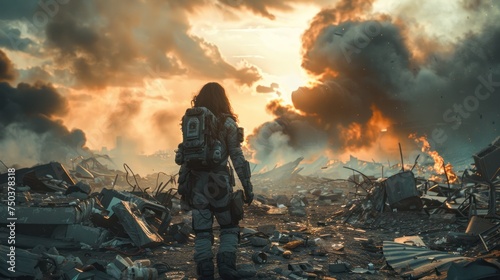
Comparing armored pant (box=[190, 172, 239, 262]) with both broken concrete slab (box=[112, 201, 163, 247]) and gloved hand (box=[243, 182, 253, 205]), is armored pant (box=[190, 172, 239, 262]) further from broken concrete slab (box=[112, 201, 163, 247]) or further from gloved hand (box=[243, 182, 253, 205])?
Answer: broken concrete slab (box=[112, 201, 163, 247])

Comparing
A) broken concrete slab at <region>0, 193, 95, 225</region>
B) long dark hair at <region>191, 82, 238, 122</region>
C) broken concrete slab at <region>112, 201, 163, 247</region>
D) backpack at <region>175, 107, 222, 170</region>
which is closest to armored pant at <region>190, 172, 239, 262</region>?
backpack at <region>175, 107, 222, 170</region>

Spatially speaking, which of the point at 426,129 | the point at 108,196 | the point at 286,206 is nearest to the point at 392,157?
the point at 426,129

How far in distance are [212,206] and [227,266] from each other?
2.11 ft

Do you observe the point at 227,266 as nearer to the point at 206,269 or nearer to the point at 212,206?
the point at 206,269

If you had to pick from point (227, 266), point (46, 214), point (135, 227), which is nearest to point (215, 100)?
point (227, 266)

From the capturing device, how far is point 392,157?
117ft

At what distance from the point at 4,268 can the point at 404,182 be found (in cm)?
694

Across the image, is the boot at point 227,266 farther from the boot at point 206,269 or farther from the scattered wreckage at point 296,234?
the scattered wreckage at point 296,234

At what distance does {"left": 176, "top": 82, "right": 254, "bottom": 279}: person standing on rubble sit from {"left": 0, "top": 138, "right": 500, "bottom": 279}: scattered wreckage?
1.27 feet

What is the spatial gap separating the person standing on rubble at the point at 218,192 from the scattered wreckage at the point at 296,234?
0.39 metres

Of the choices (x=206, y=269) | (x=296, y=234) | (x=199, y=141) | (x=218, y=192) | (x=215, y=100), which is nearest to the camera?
(x=206, y=269)

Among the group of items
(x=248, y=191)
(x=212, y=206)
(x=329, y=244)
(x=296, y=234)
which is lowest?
(x=329, y=244)

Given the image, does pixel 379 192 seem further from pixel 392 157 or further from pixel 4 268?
pixel 392 157

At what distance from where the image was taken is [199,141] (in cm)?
384
